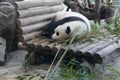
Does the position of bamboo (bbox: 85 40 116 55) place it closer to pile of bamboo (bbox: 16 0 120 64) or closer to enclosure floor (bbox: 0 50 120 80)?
pile of bamboo (bbox: 16 0 120 64)

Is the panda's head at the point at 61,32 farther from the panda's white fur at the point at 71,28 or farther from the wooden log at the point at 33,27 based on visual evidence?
the wooden log at the point at 33,27

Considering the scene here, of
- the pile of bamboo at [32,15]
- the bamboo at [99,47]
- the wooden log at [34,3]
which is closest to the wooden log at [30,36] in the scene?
the pile of bamboo at [32,15]

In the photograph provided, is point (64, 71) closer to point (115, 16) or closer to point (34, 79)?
point (34, 79)

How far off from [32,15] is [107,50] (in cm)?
136

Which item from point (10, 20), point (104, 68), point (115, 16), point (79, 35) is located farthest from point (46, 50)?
point (115, 16)

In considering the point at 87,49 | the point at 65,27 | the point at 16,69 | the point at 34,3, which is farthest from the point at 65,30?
the point at 16,69

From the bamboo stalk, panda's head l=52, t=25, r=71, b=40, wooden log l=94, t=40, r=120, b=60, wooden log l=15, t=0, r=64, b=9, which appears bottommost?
wooden log l=94, t=40, r=120, b=60

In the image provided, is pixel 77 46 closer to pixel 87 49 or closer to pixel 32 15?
pixel 87 49

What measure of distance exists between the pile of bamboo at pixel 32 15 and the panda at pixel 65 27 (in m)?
0.17

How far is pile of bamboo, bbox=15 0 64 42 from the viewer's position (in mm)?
4340

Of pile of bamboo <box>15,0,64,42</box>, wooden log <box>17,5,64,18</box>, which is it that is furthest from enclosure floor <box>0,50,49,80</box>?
wooden log <box>17,5,64,18</box>

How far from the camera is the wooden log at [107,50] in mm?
3810

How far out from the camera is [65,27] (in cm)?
431

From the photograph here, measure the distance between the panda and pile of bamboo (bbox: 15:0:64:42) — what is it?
0.17m
